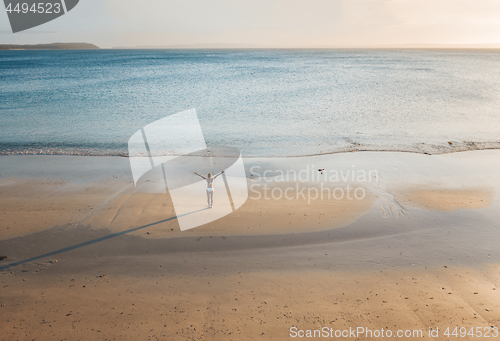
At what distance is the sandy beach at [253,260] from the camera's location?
16.7ft

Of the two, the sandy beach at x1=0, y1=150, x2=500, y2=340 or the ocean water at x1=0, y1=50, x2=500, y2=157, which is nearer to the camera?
the sandy beach at x1=0, y1=150, x2=500, y2=340

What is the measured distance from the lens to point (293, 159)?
13.9m

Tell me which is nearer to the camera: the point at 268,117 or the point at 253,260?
the point at 253,260

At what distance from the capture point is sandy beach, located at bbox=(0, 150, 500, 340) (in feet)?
16.7

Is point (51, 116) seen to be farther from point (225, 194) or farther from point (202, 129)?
point (225, 194)

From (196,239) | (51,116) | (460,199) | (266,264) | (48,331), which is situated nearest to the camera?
(48,331)

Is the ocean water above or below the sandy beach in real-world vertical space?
above

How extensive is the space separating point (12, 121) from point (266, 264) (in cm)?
2533

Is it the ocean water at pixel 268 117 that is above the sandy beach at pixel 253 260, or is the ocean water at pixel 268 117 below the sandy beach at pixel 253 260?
above

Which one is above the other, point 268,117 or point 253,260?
point 268,117

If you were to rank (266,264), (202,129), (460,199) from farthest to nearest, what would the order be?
1. (202,129)
2. (460,199)
3. (266,264)

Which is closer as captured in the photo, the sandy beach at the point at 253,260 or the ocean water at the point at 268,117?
the sandy beach at the point at 253,260

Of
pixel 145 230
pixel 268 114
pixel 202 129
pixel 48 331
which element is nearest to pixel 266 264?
pixel 145 230

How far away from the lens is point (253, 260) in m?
6.72
